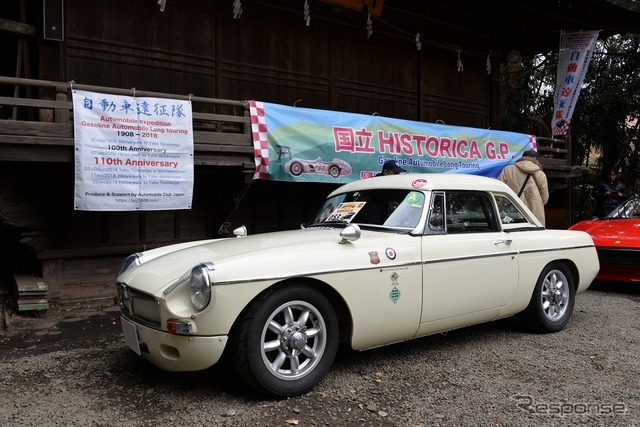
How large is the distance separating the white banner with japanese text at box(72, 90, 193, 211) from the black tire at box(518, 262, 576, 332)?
4.12 meters

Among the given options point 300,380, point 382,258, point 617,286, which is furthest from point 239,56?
point 617,286

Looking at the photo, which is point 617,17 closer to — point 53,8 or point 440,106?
point 440,106

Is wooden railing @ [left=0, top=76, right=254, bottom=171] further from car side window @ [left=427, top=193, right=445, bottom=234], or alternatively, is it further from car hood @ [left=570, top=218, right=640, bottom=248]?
car hood @ [left=570, top=218, right=640, bottom=248]

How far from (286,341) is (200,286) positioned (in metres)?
0.68

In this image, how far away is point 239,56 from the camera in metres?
7.84

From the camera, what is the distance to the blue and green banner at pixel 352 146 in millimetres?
6602

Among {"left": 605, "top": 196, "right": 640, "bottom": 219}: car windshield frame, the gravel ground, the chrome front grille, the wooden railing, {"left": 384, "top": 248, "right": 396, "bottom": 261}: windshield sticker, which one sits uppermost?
the wooden railing

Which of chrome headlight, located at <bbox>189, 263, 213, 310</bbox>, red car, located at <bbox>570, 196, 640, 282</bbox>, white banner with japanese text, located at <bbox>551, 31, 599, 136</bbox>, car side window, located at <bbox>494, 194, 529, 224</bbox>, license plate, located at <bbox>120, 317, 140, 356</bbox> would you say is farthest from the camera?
white banner with japanese text, located at <bbox>551, 31, 599, 136</bbox>

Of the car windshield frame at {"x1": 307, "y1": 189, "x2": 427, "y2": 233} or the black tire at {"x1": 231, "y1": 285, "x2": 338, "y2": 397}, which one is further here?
the car windshield frame at {"x1": 307, "y1": 189, "x2": 427, "y2": 233}

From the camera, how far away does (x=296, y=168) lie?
22.2 feet

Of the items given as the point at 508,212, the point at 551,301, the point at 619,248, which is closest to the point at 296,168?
the point at 508,212

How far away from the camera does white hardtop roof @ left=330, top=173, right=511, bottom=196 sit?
408 cm

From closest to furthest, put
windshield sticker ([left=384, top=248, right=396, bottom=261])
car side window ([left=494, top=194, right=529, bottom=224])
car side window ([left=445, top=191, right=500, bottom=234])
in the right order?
windshield sticker ([left=384, top=248, right=396, bottom=261]) → car side window ([left=445, top=191, right=500, bottom=234]) → car side window ([left=494, top=194, right=529, bottom=224])

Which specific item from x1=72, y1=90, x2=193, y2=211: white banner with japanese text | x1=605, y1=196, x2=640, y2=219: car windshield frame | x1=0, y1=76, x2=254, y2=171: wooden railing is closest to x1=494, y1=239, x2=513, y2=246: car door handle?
Answer: x1=0, y1=76, x2=254, y2=171: wooden railing
